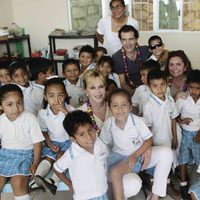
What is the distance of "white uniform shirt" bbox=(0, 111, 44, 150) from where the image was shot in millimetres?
1860

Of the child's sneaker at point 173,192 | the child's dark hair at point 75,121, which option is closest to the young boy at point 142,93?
the child's sneaker at point 173,192

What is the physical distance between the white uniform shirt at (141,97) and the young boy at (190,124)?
24 cm

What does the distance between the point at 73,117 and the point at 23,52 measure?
14.6 ft

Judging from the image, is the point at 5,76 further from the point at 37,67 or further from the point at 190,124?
the point at 190,124

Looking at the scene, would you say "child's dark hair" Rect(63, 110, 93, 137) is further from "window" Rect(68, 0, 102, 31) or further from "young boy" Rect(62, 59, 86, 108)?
"window" Rect(68, 0, 102, 31)

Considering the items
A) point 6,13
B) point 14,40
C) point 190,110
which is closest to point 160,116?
point 190,110

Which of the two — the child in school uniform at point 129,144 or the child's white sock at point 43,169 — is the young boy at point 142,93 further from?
the child's white sock at point 43,169

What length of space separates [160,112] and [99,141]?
556 millimetres

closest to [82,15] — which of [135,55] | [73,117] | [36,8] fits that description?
[36,8]

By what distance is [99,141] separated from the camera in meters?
1.73

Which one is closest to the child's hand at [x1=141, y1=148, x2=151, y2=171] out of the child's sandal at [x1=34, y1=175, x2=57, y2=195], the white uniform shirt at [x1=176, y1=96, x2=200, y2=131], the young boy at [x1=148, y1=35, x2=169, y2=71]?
the white uniform shirt at [x1=176, y1=96, x2=200, y2=131]

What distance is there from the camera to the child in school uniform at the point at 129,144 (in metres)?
1.81

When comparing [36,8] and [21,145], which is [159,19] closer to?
[36,8]

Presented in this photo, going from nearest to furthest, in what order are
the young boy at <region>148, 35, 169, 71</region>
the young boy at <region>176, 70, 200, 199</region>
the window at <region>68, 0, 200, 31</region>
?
the young boy at <region>176, 70, 200, 199</region>
the young boy at <region>148, 35, 169, 71</region>
the window at <region>68, 0, 200, 31</region>
